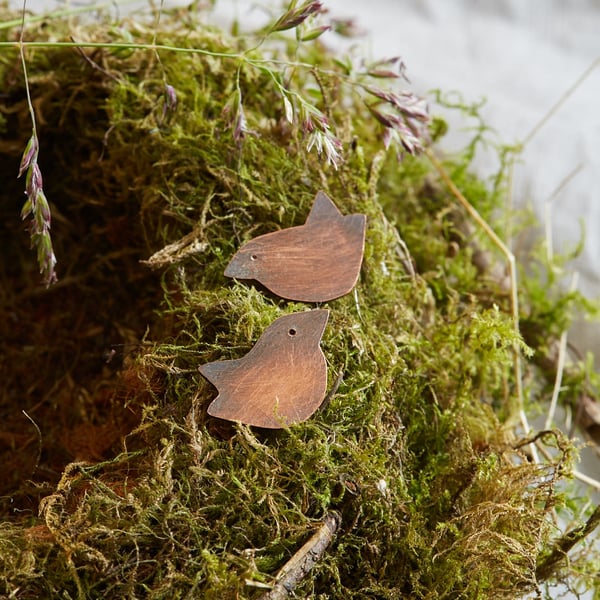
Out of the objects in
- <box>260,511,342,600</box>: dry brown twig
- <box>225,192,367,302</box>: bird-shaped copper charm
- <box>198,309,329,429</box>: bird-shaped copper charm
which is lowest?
<box>260,511,342,600</box>: dry brown twig

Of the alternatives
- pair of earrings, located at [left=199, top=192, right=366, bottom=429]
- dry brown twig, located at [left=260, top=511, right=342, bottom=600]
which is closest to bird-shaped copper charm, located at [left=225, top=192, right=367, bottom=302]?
pair of earrings, located at [left=199, top=192, right=366, bottom=429]

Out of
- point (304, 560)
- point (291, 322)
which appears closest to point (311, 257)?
point (291, 322)

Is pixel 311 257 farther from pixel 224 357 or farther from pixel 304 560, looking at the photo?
pixel 304 560

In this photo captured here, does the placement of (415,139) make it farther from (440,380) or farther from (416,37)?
(416,37)

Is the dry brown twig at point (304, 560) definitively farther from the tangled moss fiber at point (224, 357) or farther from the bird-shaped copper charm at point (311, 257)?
the bird-shaped copper charm at point (311, 257)

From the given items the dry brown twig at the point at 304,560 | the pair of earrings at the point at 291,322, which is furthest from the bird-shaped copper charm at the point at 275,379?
the dry brown twig at the point at 304,560

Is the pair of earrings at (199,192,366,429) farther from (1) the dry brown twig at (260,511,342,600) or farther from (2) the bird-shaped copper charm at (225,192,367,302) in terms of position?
(1) the dry brown twig at (260,511,342,600)
